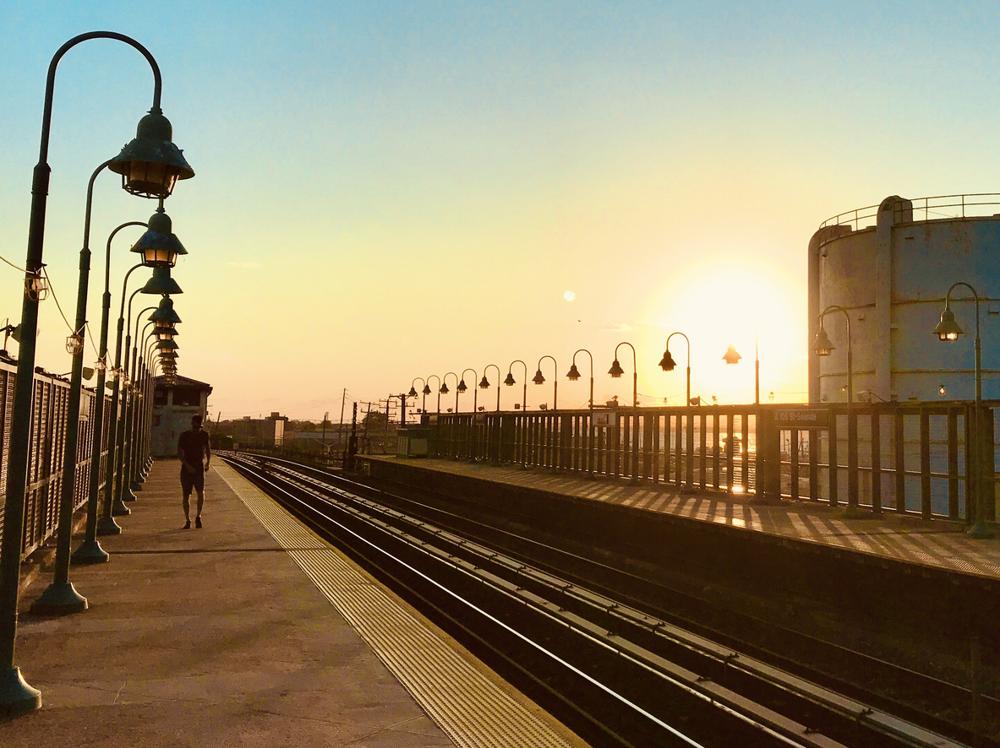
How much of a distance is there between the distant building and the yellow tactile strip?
115754 millimetres

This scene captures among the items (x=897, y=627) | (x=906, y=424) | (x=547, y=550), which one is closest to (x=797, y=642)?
(x=897, y=627)

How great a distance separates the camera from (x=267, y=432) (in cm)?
13900

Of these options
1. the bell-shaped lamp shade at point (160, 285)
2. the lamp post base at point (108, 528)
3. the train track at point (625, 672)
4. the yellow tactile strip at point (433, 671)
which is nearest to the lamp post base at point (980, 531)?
the train track at point (625, 672)

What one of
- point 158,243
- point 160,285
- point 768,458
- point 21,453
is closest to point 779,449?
point 768,458

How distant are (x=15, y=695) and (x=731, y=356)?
19730 mm

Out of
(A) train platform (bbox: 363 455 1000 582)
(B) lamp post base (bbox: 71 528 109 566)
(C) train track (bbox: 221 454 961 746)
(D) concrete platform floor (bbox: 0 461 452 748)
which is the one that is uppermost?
(A) train platform (bbox: 363 455 1000 582)

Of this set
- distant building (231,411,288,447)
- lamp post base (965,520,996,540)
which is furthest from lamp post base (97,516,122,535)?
distant building (231,411,288,447)

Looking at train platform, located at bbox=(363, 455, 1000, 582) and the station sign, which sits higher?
the station sign

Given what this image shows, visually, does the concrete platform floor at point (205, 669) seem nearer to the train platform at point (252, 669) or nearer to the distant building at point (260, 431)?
the train platform at point (252, 669)

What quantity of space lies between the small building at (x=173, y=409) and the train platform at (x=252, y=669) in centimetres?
6049

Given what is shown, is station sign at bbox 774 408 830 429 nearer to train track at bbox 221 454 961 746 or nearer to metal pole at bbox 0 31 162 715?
train track at bbox 221 454 961 746

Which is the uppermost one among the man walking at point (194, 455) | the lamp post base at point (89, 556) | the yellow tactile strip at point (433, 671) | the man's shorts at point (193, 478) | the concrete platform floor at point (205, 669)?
the man walking at point (194, 455)

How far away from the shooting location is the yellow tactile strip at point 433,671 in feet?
20.8

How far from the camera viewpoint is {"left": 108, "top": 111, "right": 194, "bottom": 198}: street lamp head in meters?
7.82
